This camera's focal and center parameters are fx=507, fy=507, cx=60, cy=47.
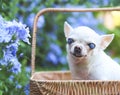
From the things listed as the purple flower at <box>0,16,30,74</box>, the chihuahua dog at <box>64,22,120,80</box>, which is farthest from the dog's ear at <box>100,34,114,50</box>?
the purple flower at <box>0,16,30,74</box>

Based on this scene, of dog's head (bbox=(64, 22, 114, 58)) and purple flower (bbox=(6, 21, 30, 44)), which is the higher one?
purple flower (bbox=(6, 21, 30, 44))

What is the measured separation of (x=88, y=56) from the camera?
2176mm

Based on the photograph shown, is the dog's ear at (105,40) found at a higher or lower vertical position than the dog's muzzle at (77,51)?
higher

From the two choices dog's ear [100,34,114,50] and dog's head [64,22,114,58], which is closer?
dog's head [64,22,114,58]

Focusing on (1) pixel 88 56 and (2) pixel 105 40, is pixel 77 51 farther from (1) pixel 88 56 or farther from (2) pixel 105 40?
(2) pixel 105 40

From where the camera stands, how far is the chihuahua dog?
213 centimetres

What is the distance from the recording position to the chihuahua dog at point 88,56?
2.13 meters

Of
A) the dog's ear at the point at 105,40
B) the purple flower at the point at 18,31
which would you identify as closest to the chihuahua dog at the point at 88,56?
the dog's ear at the point at 105,40

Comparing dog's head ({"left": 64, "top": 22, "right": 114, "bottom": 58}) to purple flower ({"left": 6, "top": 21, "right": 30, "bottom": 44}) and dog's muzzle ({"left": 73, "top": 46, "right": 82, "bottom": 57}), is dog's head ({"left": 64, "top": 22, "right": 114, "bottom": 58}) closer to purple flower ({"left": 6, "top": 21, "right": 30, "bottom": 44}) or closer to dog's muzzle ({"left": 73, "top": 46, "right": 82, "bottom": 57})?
dog's muzzle ({"left": 73, "top": 46, "right": 82, "bottom": 57})

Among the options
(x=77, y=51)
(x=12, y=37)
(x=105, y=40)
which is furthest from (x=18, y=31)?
(x=105, y=40)

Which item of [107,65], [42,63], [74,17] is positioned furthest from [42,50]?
[107,65]

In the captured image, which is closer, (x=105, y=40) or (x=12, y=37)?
(x=12, y=37)

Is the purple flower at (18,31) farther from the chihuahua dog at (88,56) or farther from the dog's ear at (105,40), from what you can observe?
the dog's ear at (105,40)

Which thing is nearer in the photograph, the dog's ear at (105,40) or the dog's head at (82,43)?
the dog's head at (82,43)
